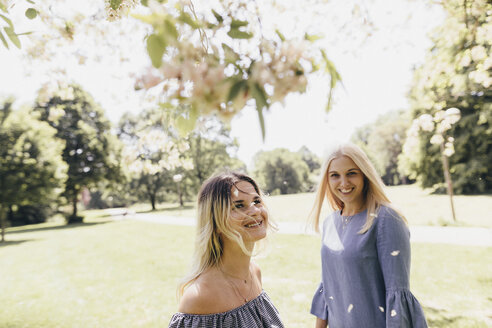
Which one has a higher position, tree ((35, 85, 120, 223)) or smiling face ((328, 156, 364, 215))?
tree ((35, 85, 120, 223))

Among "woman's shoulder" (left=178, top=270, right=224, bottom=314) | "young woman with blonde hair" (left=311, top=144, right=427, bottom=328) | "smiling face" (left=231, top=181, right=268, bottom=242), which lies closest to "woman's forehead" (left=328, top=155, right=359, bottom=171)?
"young woman with blonde hair" (left=311, top=144, right=427, bottom=328)

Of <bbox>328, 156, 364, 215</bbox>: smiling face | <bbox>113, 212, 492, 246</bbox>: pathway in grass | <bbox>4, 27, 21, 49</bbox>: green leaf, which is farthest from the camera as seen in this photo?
<bbox>113, 212, 492, 246</bbox>: pathway in grass

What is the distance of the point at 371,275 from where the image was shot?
1821 mm

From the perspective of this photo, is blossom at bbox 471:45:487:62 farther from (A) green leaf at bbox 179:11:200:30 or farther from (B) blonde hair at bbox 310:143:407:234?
(A) green leaf at bbox 179:11:200:30

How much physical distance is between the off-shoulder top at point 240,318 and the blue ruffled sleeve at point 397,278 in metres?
0.63

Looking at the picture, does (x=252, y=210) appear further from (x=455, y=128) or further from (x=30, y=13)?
(x=455, y=128)

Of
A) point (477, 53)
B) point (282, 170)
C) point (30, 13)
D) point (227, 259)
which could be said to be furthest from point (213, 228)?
point (282, 170)

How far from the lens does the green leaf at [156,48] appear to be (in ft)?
2.24

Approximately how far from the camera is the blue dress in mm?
1682

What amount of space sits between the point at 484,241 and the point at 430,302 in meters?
4.50

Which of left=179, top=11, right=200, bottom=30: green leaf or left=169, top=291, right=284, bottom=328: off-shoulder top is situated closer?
left=179, top=11, right=200, bottom=30: green leaf

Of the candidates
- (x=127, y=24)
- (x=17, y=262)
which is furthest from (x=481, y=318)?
(x=17, y=262)

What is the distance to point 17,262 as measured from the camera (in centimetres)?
1004

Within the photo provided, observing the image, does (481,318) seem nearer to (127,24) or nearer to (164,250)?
(127,24)
